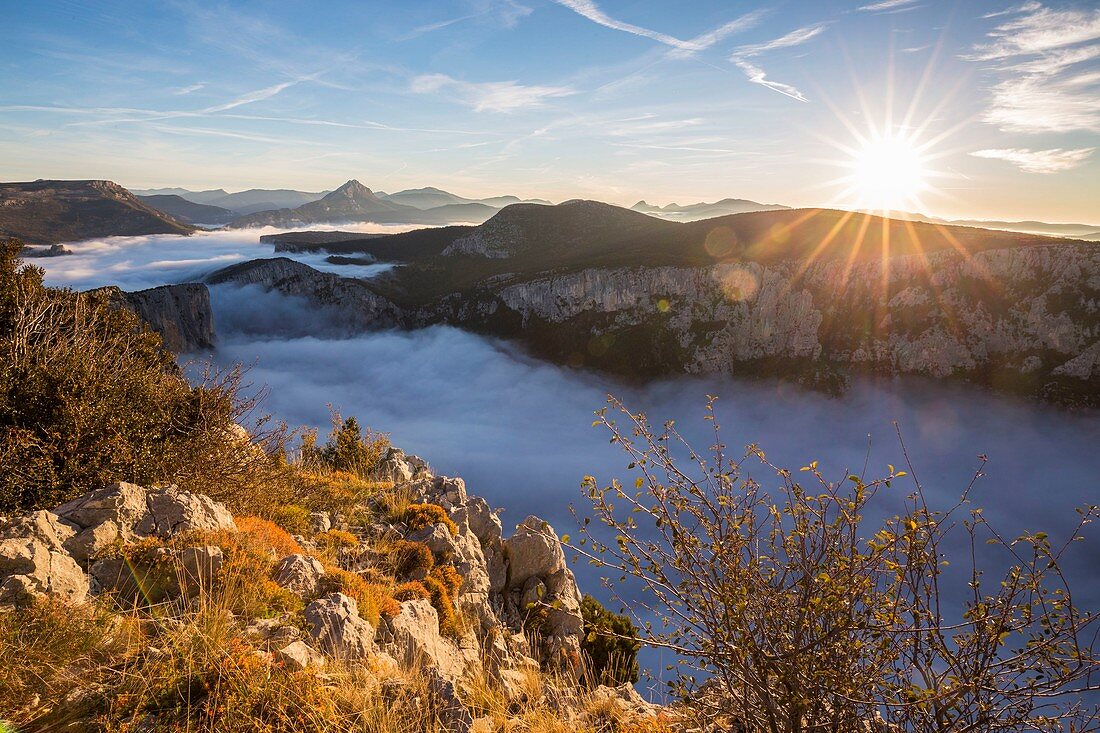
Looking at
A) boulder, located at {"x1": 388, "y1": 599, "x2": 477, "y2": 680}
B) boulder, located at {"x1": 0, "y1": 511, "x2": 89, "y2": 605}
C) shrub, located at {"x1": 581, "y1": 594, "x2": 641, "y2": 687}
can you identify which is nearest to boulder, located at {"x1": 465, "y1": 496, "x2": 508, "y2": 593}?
shrub, located at {"x1": 581, "y1": 594, "x2": 641, "y2": 687}

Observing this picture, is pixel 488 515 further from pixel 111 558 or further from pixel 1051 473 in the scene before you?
pixel 1051 473

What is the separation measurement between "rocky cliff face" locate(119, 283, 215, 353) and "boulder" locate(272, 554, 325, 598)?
459ft

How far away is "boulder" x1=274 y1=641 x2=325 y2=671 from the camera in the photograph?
5090 mm

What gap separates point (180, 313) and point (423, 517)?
156528mm

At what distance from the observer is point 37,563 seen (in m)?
5.81

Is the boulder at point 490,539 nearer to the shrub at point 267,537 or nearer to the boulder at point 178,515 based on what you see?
the shrub at point 267,537

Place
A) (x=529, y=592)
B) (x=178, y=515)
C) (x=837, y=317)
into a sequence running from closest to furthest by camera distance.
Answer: (x=178, y=515), (x=529, y=592), (x=837, y=317)

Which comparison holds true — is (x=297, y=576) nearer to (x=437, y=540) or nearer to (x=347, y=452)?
(x=437, y=540)

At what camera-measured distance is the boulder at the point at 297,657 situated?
16.7 ft

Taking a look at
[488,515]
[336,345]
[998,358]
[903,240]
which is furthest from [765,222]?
[488,515]

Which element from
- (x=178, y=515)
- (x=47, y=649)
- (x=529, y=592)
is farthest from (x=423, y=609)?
(x=529, y=592)

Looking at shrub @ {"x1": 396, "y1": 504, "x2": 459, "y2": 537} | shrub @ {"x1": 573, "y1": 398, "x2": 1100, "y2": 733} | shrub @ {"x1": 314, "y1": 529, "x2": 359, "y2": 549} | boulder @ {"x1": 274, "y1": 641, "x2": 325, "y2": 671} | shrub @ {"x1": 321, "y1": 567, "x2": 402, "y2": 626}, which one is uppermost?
shrub @ {"x1": 573, "y1": 398, "x2": 1100, "y2": 733}

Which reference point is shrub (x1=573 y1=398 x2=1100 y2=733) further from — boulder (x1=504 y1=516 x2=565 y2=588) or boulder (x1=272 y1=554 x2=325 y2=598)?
boulder (x1=504 y1=516 x2=565 y2=588)

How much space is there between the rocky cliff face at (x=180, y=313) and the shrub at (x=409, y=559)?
13753 centimetres
